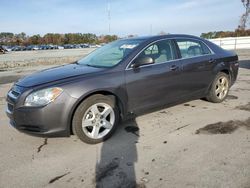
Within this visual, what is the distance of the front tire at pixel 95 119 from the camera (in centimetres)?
392

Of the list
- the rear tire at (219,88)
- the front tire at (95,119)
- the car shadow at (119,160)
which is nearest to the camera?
the car shadow at (119,160)

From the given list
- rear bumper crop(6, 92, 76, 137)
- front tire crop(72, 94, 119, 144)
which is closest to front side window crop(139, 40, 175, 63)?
front tire crop(72, 94, 119, 144)

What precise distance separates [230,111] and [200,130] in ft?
4.33

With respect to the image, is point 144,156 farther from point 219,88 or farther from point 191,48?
point 219,88

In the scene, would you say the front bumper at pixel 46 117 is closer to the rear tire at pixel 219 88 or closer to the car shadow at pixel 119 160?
the car shadow at pixel 119 160

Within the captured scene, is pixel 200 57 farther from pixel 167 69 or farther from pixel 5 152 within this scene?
pixel 5 152

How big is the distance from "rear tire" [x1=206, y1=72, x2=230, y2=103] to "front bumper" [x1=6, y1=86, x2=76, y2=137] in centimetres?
336

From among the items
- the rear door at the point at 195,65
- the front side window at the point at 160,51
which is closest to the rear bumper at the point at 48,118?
the front side window at the point at 160,51

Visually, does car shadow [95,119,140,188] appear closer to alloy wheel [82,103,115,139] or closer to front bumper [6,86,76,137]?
alloy wheel [82,103,115,139]

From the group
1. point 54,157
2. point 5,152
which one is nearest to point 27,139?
point 5,152

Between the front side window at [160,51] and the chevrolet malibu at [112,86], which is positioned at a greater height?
the front side window at [160,51]

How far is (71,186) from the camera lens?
9.79ft

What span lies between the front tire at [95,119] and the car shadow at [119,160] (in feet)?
0.59

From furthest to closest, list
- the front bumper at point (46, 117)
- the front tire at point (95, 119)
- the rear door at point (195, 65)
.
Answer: the rear door at point (195, 65), the front tire at point (95, 119), the front bumper at point (46, 117)
